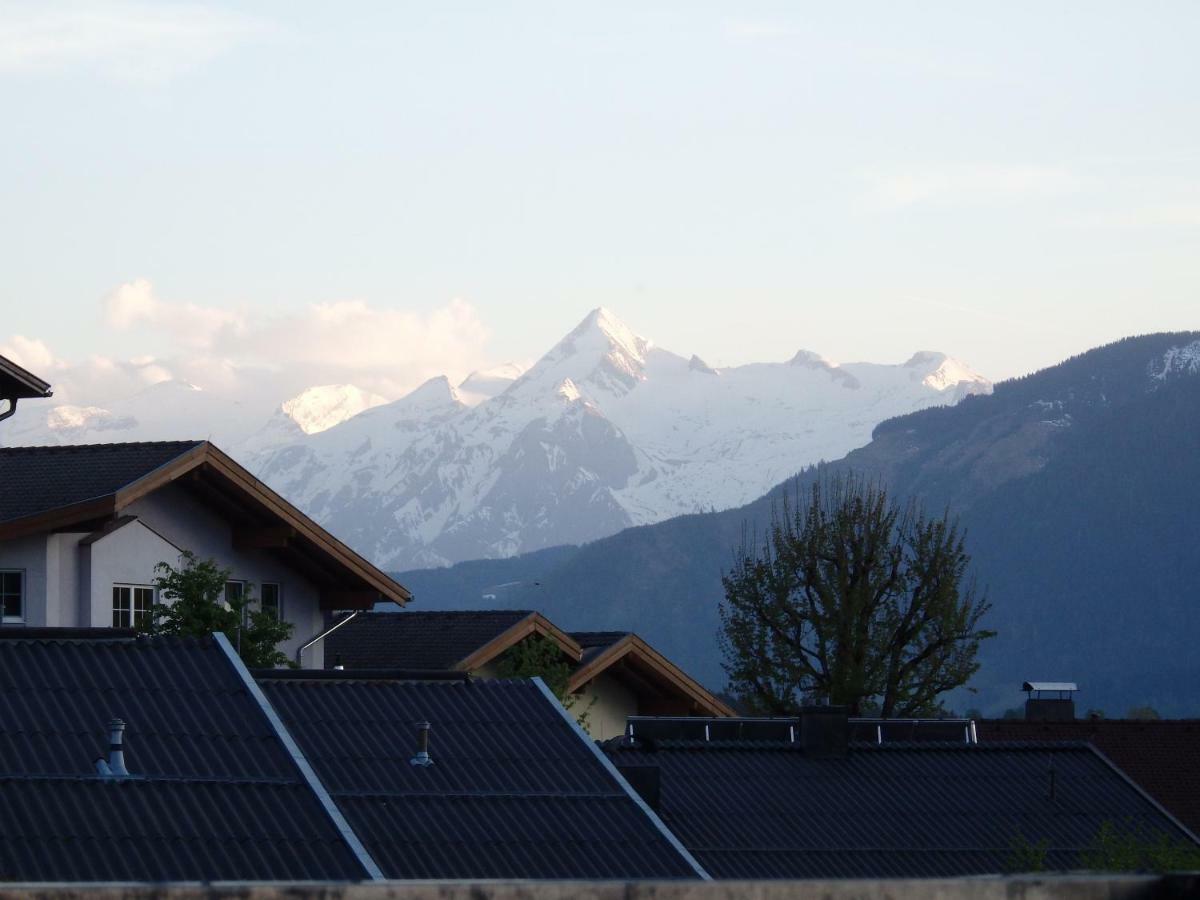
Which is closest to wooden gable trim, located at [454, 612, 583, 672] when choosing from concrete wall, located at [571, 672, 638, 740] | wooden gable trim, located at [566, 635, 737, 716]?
wooden gable trim, located at [566, 635, 737, 716]

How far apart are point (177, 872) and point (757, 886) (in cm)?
943

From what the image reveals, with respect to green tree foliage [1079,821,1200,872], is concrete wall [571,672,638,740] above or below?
above

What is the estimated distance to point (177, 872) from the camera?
1493cm

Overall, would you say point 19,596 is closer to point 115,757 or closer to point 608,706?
point 115,757

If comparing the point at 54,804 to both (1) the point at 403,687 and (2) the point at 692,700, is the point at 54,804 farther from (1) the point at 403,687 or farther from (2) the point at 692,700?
(2) the point at 692,700

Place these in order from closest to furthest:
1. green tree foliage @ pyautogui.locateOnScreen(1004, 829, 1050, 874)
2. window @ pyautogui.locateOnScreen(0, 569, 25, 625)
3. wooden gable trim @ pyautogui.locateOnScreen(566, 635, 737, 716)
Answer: green tree foliage @ pyautogui.locateOnScreen(1004, 829, 1050, 874) < window @ pyautogui.locateOnScreen(0, 569, 25, 625) < wooden gable trim @ pyautogui.locateOnScreen(566, 635, 737, 716)

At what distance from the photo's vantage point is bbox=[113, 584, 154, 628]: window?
105ft

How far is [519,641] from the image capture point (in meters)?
40.6

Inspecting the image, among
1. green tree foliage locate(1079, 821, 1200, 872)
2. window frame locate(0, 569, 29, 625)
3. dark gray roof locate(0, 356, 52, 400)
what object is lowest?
green tree foliage locate(1079, 821, 1200, 872)

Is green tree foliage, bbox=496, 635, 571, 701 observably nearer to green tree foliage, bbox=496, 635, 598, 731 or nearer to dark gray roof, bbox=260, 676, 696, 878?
green tree foliage, bbox=496, 635, 598, 731

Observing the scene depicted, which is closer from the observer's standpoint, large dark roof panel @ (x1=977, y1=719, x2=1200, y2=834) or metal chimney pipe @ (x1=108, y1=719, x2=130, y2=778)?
metal chimney pipe @ (x1=108, y1=719, x2=130, y2=778)

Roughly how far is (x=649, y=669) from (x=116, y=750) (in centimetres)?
2765

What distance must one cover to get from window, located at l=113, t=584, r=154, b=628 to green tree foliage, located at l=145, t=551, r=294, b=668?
2225mm

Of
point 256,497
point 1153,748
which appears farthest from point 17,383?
point 1153,748
